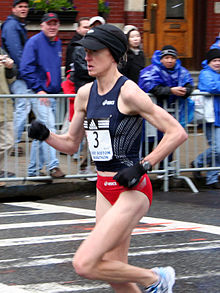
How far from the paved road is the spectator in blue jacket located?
19.8 inches

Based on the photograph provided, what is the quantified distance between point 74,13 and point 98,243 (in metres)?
9.39

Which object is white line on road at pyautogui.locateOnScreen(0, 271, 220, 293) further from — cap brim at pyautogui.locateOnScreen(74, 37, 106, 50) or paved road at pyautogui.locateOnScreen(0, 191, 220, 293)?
cap brim at pyautogui.locateOnScreen(74, 37, 106, 50)

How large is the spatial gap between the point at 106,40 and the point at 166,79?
475 cm

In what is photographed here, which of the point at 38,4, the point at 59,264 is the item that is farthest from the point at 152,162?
the point at 38,4

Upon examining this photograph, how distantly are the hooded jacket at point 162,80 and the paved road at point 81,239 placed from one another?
4.29 feet

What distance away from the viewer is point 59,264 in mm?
5344

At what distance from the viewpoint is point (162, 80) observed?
8711 mm

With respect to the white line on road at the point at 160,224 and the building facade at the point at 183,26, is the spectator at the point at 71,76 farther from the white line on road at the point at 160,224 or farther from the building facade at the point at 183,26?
the building facade at the point at 183,26

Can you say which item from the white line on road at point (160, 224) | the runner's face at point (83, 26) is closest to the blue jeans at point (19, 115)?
the white line on road at point (160, 224)

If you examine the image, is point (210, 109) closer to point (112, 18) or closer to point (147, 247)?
point (147, 247)

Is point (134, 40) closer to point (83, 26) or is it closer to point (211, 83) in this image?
point (83, 26)

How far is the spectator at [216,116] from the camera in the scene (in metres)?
8.99

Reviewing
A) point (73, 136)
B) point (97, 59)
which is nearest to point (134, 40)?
point (73, 136)

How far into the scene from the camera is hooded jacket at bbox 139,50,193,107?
28.5 ft
